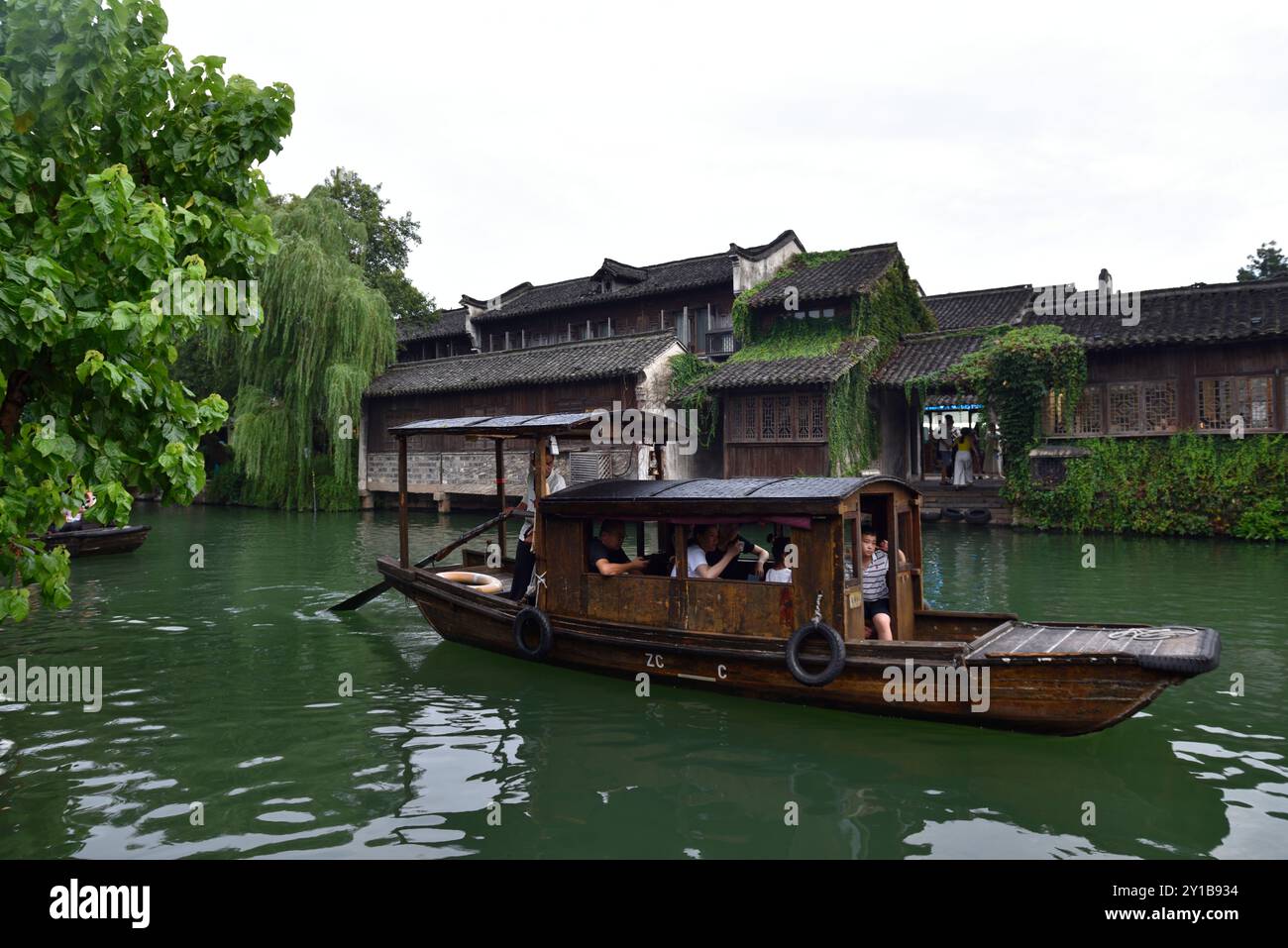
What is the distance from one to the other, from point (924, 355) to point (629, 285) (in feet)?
36.0

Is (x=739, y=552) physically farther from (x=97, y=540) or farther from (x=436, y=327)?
(x=436, y=327)

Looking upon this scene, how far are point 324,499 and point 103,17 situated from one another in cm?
2453

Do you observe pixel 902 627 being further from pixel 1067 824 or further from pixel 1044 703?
pixel 1067 824

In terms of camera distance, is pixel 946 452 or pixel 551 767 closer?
pixel 551 767

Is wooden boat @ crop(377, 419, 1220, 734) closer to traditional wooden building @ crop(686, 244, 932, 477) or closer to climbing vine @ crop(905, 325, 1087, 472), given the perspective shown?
climbing vine @ crop(905, 325, 1087, 472)

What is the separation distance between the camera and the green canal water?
5.04 meters

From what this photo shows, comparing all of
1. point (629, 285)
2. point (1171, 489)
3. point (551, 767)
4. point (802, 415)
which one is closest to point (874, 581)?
point (551, 767)

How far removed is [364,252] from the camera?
30.0m

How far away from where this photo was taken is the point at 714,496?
7453 mm

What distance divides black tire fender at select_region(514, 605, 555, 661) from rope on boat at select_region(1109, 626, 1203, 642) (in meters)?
4.42

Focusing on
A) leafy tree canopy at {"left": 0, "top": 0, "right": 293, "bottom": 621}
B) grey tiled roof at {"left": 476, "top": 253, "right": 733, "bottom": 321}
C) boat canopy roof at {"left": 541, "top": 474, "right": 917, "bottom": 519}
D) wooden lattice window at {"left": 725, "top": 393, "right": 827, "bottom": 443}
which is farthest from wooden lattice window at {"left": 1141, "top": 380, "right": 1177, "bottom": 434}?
leafy tree canopy at {"left": 0, "top": 0, "right": 293, "bottom": 621}
